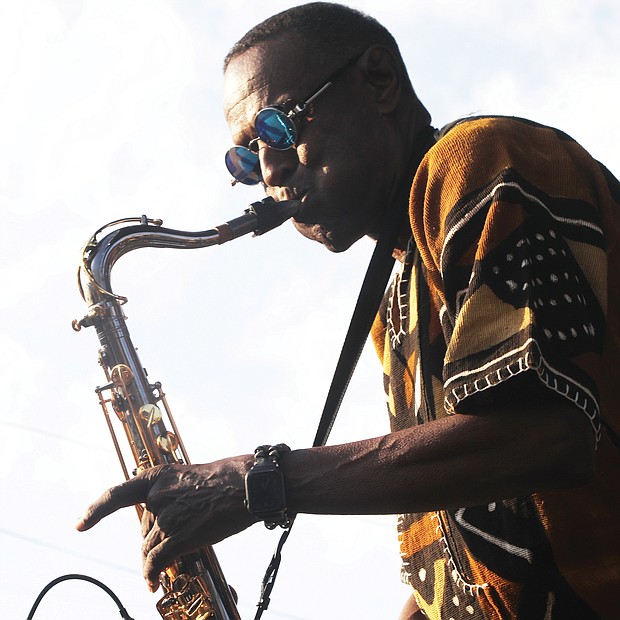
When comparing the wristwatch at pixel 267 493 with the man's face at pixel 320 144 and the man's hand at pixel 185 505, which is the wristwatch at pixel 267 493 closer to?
the man's hand at pixel 185 505

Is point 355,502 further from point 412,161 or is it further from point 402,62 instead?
point 402,62

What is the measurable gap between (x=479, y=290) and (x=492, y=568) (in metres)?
0.89

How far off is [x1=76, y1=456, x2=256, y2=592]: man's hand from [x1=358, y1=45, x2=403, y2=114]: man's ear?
1.88 m

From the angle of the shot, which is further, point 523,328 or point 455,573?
point 455,573

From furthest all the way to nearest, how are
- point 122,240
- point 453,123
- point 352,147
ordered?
point 122,240, point 352,147, point 453,123

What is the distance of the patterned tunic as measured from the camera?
2.61 meters

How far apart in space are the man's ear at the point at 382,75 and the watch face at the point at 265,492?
6.33 ft

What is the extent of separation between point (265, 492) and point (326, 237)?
66.7 inches

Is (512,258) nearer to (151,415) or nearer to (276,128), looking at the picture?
(276,128)

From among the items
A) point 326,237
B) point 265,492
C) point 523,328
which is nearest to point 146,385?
point 326,237

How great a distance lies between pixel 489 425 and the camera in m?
2.62

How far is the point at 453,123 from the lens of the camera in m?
3.35

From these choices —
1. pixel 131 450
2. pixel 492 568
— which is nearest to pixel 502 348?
pixel 492 568

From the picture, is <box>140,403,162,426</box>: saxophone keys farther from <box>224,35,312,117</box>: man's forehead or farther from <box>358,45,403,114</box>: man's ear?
<box>358,45,403,114</box>: man's ear
